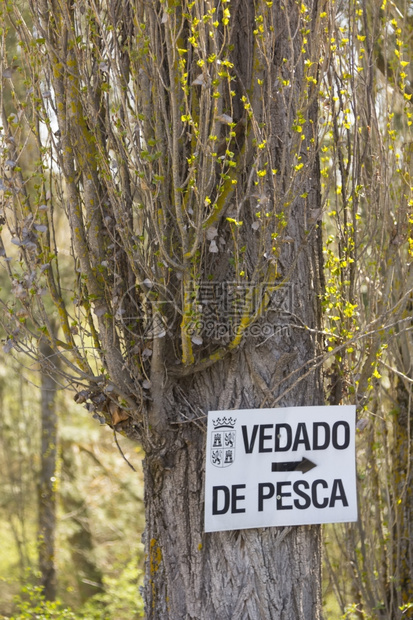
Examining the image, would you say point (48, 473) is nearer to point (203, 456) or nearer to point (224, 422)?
→ point (203, 456)

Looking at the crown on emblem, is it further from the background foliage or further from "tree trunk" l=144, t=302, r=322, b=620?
the background foliage

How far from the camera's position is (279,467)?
2703 mm

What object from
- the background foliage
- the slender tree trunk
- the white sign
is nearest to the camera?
the background foliage

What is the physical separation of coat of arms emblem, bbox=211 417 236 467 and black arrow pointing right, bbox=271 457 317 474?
18 centimetres

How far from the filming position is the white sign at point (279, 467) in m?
2.65

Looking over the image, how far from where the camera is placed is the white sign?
2.65 m

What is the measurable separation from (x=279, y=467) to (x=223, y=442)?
24 centimetres

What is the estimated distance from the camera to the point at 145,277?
2.60 metres

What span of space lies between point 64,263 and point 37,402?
2.11m

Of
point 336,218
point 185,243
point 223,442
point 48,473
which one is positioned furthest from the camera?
point 48,473

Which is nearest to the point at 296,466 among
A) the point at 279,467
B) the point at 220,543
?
the point at 279,467

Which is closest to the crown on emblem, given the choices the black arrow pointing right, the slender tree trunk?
the black arrow pointing right

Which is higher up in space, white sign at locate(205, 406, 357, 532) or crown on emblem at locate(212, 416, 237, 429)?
crown on emblem at locate(212, 416, 237, 429)

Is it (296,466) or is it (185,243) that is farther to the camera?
(296,466)
